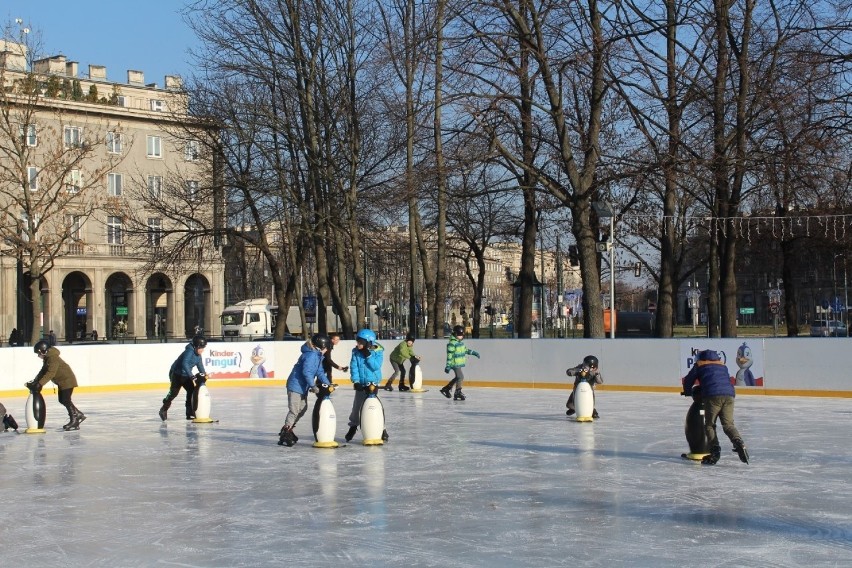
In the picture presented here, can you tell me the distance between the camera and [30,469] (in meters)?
15.0

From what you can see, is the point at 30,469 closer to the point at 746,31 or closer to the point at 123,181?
the point at 746,31

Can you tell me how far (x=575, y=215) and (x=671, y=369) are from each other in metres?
6.21

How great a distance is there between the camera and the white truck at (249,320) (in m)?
68.8

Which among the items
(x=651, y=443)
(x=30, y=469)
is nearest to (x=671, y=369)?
(x=651, y=443)

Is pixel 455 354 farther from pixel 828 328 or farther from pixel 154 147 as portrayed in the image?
pixel 154 147

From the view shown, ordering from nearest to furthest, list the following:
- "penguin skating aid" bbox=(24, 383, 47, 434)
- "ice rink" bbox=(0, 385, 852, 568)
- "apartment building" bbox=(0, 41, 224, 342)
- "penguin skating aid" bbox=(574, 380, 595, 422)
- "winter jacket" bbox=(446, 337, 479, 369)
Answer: "ice rink" bbox=(0, 385, 852, 568), "penguin skating aid" bbox=(24, 383, 47, 434), "penguin skating aid" bbox=(574, 380, 595, 422), "winter jacket" bbox=(446, 337, 479, 369), "apartment building" bbox=(0, 41, 224, 342)

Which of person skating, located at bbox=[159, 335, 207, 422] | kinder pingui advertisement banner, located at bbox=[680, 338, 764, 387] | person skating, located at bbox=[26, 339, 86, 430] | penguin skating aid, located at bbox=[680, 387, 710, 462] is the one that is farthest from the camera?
kinder pingui advertisement banner, located at bbox=[680, 338, 764, 387]

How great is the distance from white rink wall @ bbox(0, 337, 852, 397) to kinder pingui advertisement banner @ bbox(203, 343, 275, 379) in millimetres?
31

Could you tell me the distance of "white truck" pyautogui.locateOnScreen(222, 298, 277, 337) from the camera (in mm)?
68812

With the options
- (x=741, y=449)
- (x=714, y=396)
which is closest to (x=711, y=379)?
(x=714, y=396)

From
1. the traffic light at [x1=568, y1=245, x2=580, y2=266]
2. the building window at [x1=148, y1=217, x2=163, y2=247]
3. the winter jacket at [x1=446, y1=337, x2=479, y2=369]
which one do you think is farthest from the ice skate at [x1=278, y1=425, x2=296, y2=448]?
the building window at [x1=148, y1=217, x2=163, y2=247]

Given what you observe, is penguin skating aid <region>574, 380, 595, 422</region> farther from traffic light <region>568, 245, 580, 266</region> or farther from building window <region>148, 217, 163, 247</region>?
building window <region>148, 217, 163, 247</region>

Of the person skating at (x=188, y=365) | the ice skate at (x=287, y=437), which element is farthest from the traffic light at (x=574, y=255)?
the ice skate at (x=287, y=437)

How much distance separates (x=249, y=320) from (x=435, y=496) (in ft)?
191
